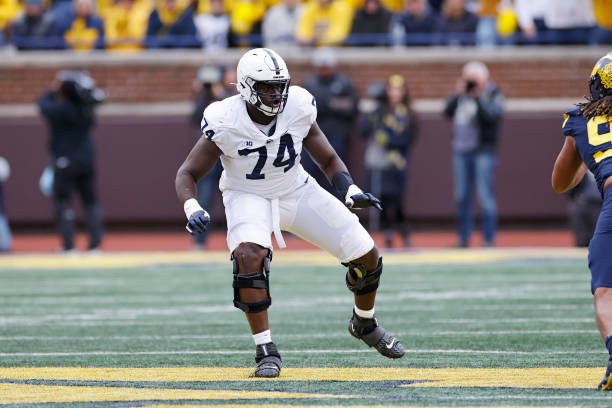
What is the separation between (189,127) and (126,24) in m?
1.88

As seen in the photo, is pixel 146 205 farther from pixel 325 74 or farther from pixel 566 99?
pixel 566 99

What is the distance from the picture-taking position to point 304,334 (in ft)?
27.9

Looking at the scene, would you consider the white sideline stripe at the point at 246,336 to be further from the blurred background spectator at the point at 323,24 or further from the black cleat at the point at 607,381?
the blurred background spectator at the point at 323,24

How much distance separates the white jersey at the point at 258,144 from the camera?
6.94 metres

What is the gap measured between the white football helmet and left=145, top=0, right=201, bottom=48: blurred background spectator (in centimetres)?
1139

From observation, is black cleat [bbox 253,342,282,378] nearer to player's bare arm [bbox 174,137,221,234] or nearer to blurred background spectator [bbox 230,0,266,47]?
player's bare arm [bbox 174,137,221,234]

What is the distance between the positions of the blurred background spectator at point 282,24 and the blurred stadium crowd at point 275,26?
0.01 m

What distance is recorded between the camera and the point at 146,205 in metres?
18.6

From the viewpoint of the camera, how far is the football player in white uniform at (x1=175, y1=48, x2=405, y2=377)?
6.80m

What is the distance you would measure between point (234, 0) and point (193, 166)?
39.2 ft

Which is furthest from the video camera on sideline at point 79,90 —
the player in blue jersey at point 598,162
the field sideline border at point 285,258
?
the player in blue jersey at point 598,162

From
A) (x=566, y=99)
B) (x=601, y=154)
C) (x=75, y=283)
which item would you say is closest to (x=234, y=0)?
(x=566, y=99)

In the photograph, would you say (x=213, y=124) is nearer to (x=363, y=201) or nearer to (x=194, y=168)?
(x=194, y=168)

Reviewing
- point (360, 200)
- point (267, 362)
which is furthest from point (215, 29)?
point (267, 362)
